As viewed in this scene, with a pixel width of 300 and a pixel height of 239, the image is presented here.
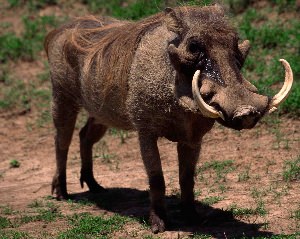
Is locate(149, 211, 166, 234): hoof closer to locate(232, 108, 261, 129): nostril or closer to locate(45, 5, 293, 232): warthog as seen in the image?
locate(45, 5, 293, 232): warthog

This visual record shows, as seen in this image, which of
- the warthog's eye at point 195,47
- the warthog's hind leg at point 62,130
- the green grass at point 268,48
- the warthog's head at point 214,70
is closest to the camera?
the warthog's head at point 214,70

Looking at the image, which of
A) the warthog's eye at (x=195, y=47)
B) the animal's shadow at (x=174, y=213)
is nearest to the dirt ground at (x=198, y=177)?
the animal's shadow at (x=174, y=213)

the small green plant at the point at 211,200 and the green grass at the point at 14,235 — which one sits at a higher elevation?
the small green plant at the point at 211,200

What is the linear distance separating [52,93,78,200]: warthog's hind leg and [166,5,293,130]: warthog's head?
1.97 metres

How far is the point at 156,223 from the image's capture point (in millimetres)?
5719

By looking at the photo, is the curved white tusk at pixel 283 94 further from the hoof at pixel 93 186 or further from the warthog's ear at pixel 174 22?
the hoof at pixel 93 186

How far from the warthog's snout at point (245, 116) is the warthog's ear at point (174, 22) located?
0.95 m

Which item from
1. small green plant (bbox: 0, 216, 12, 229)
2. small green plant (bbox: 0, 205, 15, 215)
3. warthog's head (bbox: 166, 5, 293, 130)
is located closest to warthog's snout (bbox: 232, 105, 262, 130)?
warthog's head (bbox: 166, 5, 293, 130)

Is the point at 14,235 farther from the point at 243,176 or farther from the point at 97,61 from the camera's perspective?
the point at 243,176

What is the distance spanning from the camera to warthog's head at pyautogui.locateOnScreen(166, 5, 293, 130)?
191 inches

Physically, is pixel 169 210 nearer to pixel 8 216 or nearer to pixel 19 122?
pixel 8 216

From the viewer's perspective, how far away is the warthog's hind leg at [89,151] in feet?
24.1

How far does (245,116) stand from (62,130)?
2.91m

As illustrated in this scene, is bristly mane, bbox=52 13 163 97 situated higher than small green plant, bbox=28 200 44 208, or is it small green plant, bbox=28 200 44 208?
bristly mane, bbox=52 13 163 97
